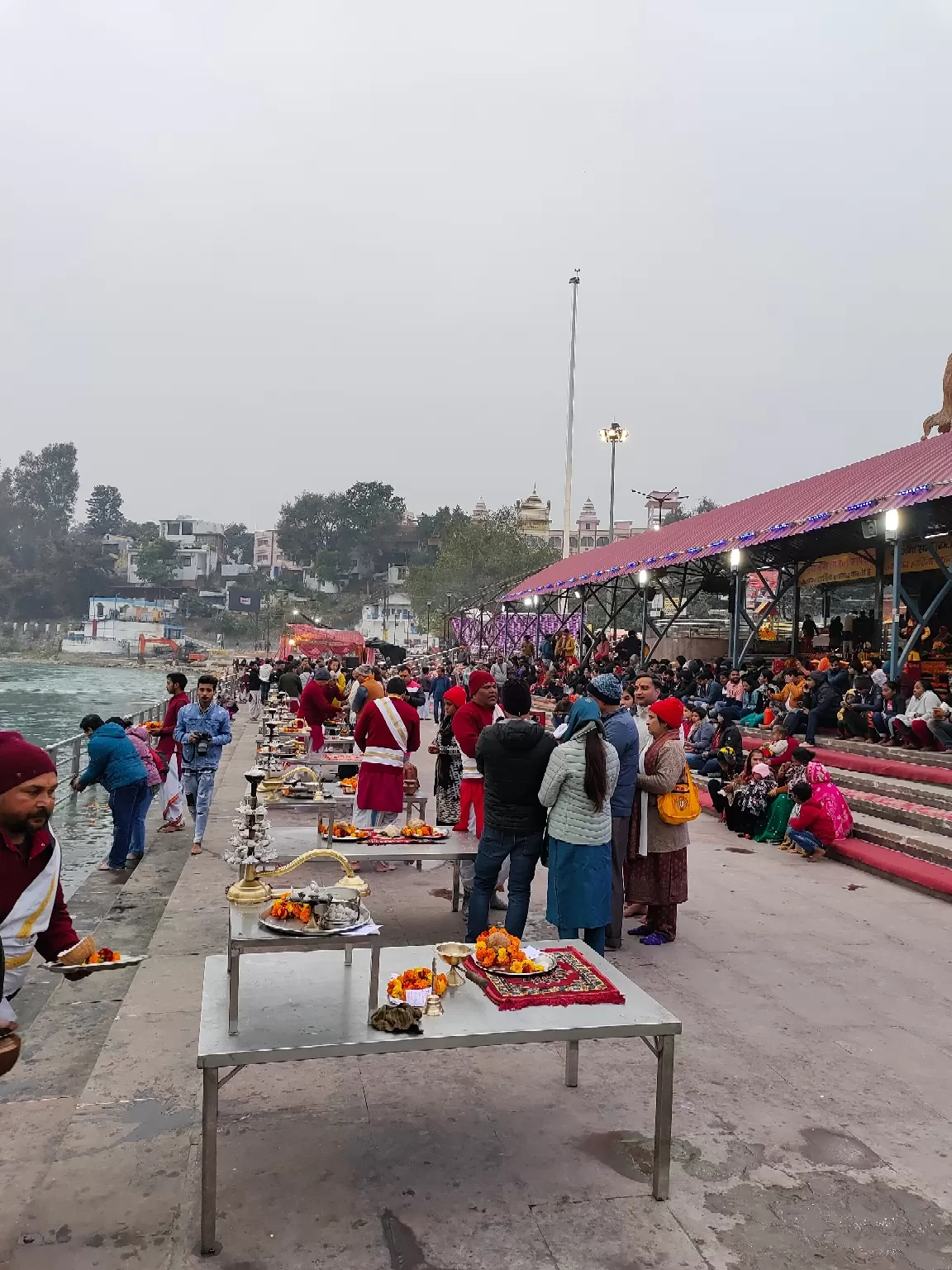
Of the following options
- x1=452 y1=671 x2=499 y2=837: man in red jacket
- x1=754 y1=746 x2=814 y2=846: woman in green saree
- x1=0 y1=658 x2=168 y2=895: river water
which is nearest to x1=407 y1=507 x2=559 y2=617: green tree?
x1=0 y1=658 x2=168 y2=895: river water

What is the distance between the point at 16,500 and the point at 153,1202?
452ft

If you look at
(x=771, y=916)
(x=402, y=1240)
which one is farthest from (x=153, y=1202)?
(x=771, y=916)

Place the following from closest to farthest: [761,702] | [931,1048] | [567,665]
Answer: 1. [931,1048]
2. [761,702]
3. [567,665]

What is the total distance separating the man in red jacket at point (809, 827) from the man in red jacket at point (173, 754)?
6223 millimetres

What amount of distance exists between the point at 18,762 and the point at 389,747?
199 inches

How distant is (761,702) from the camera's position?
16.0 metres

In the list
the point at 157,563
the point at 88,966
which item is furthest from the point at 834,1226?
the point at 157,563

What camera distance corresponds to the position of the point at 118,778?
8.19 meters

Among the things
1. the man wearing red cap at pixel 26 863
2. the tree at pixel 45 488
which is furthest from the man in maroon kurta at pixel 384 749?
the tree at pixel 45 488

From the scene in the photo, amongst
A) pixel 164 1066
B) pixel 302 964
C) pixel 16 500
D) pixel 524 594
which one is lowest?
pixel 164 1066

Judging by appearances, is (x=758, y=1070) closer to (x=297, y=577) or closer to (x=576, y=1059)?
(x=576, y=1059)

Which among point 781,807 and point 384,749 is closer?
point 384,749

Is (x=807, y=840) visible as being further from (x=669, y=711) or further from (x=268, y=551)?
(x=268, y=551)

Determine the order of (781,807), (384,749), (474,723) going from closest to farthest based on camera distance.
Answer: (474,723), (384,749), (781,807)
